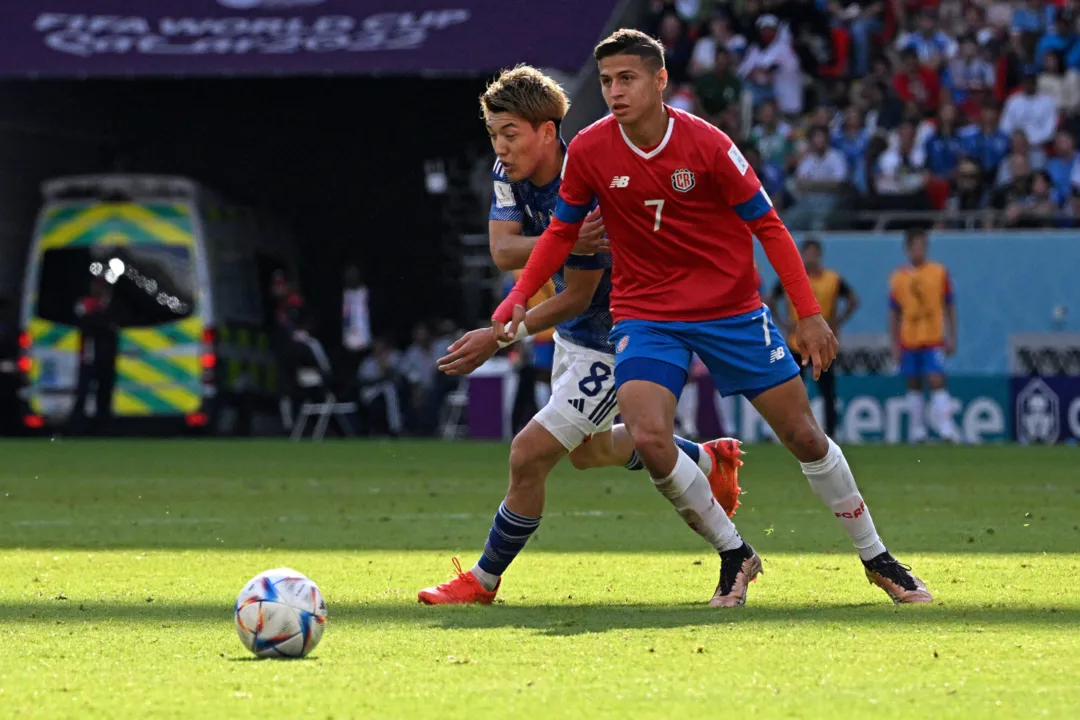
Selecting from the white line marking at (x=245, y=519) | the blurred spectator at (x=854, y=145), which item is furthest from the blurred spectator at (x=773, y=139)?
the white line marking at (x=245, y=519)

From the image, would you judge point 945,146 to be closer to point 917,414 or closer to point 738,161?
point 917,414

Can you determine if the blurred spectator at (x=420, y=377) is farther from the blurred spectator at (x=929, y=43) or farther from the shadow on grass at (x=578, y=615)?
the shadow on grass at (x=578, y=615)

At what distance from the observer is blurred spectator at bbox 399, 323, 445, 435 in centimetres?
2306

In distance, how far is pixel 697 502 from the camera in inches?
280

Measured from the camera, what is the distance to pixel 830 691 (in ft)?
16.4

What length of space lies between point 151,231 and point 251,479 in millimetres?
8382

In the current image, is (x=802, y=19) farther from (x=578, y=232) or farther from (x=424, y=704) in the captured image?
(x=424, y=704)

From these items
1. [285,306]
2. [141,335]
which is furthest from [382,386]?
[141,335]

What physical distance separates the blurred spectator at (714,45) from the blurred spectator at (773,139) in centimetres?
142

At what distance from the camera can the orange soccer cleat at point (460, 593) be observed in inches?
283

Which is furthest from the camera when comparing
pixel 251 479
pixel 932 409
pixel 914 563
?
pixel 932 409

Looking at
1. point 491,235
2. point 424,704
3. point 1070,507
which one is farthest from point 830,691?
point 1070,507

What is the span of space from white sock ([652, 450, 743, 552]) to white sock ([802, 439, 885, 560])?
0.36 meters

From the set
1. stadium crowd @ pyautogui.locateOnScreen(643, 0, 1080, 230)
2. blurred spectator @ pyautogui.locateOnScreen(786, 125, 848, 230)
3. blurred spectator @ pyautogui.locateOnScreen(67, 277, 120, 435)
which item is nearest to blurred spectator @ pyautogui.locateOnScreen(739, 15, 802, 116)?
stadium crowd @ pyautogui.locateOnScreen(643, 0, 1080, 230)
